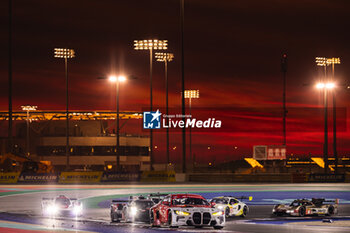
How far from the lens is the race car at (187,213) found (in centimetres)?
2158

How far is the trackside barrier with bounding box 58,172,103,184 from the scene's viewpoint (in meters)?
66.4

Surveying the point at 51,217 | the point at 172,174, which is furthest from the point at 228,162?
the point at 51,217

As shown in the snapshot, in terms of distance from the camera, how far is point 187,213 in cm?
2161

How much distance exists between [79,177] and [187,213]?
155 ft

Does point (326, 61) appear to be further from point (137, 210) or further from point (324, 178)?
point (137, 210)

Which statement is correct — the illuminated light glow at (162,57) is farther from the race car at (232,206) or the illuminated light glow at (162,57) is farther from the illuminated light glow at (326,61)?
the race car at (232,206)

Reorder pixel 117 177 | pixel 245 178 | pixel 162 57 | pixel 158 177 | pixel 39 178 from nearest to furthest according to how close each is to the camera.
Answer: pixel 39 178 → pixel 117 177 → pixel 158 177 → pixel 245 178 → pixel 162 57

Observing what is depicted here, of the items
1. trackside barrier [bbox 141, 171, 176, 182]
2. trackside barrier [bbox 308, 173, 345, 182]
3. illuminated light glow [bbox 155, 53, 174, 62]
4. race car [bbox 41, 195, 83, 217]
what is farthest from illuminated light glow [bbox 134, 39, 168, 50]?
race car [bbox 41, 195, 83, 217]

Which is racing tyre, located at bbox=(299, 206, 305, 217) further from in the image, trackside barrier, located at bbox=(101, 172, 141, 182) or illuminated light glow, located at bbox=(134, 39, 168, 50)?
illuminated light glow, located at bbox=(134, 39, 168, 50)

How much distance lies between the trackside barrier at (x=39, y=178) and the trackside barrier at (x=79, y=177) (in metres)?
0.96

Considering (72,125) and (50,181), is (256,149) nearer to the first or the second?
(50,181)

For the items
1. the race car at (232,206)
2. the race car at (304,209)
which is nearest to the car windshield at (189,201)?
the race car at (232,206)

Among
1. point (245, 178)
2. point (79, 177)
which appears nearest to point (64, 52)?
point (79, 177)

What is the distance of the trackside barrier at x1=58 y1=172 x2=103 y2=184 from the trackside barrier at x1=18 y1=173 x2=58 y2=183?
0.96 metres
